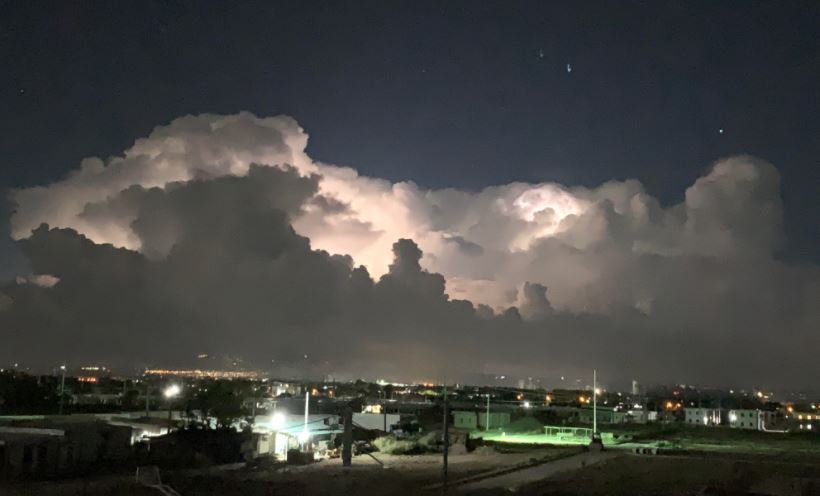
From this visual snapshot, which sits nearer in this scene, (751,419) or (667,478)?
(667,478)

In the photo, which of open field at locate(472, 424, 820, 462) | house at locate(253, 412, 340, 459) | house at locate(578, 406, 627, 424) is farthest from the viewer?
house at locate(578, 406, 627, 424)

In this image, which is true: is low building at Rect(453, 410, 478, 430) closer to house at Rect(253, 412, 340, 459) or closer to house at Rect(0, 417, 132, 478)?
house at Rect(253, 412, 340, 459)

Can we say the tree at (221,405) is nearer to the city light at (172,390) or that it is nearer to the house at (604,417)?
the city light at (172,390)

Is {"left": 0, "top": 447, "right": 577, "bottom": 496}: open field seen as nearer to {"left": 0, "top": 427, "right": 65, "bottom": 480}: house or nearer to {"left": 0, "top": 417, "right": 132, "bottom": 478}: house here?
{"left": 0, "top": 427, "right": 65, "bottom": 480}: house

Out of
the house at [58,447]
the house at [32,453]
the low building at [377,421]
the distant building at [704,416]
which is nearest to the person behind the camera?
the house at [32,453]

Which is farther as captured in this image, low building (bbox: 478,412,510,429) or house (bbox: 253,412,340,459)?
low building (bbox: 478,412,510,429)

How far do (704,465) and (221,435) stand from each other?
21.9 m

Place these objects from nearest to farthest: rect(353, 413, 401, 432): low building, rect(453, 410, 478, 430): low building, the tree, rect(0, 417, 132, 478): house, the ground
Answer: the ground, rect(0, 417, 132, 478): house, the tree, rect(353, 413, 401, 432): low building, rect(453, 410, 478, 430): low building

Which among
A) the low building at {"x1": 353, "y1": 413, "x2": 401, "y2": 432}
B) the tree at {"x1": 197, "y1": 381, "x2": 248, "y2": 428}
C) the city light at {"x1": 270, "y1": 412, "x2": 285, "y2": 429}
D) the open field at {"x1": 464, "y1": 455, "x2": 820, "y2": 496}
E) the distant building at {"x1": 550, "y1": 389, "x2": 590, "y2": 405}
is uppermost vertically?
the tree at {"x1": 197, "y1": 381, "x2": 248, "y2": 428}

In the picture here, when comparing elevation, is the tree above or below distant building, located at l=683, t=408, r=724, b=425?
above

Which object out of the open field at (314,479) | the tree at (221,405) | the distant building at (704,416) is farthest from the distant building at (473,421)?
the distant building at (704,416)

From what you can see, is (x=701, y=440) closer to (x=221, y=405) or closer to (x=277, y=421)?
(x=277, y=421)

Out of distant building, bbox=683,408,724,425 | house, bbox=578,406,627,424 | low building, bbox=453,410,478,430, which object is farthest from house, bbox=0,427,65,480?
distant building, bbox=683,408,724,425

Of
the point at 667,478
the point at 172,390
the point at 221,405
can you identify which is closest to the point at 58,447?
the point at 221,405
